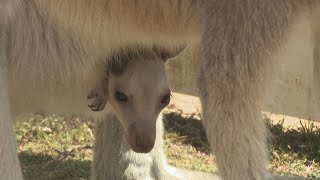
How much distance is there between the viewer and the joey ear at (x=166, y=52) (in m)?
4.18

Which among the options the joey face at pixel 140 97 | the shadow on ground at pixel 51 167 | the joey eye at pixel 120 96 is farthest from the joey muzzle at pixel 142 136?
the shadow on ground at pixel 51 167

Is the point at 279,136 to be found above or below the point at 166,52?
below

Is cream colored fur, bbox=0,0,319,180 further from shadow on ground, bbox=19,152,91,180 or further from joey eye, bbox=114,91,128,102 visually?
shadow on ground, bbox=19,152,91,180

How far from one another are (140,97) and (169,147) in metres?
1.43

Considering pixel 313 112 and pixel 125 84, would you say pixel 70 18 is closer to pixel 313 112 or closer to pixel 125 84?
pixel 125 84

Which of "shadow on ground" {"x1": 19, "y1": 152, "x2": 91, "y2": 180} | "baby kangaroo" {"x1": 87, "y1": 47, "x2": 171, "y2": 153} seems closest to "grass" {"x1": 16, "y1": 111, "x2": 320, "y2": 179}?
"shadow on ground" {"x1": 19, "y1": 152, "x2": 91, "y2": 180}

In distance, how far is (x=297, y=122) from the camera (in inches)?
230

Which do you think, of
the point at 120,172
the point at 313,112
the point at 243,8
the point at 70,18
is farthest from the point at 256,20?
the point at 313,112

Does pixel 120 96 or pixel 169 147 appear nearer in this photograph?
pixel 120 96

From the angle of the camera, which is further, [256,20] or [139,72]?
[139,72]

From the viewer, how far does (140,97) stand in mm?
4152

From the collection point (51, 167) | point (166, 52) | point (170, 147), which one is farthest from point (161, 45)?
point (170, 147)

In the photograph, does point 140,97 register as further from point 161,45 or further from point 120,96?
point 161,45

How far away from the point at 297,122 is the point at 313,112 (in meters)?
0.29
